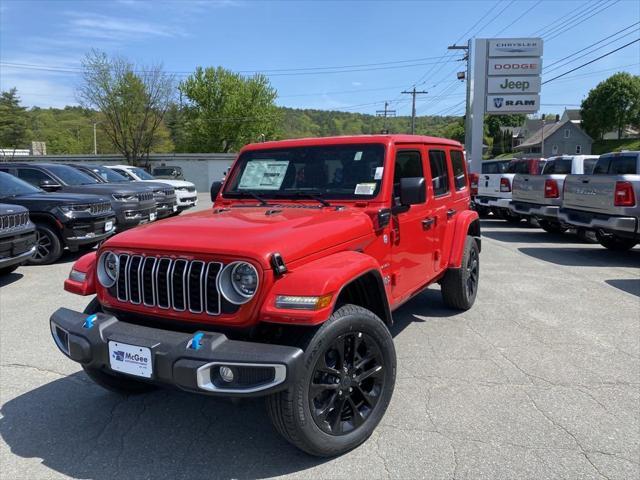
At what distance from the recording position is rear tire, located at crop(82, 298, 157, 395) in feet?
10.9

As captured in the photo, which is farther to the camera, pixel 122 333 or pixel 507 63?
pixel 507 63

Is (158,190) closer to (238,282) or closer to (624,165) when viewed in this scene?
(624,165)

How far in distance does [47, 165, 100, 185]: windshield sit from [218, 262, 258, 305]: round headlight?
33.4 ft

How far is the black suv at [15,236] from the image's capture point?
6902 millimetres

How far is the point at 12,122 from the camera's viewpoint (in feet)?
209

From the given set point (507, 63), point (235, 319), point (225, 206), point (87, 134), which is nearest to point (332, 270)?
point (235, 319)

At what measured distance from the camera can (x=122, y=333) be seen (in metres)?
2.75

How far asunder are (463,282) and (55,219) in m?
7.02

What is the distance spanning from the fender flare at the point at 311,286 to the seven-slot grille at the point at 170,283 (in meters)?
0.31

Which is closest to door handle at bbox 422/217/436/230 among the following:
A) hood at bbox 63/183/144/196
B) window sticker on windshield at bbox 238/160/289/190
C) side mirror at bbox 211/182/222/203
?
window sticker on windshield at bbox 238/160/289/190

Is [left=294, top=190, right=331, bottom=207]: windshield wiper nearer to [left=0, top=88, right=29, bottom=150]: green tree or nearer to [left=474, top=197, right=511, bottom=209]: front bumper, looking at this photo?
[left=474, top=197, right=511, bottom=209]: front bumper

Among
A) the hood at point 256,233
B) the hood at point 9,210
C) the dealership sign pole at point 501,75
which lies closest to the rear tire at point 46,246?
the hood at point 9,210

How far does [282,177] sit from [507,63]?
24074 millimetres

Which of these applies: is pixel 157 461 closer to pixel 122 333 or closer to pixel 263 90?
pixel 122 333
